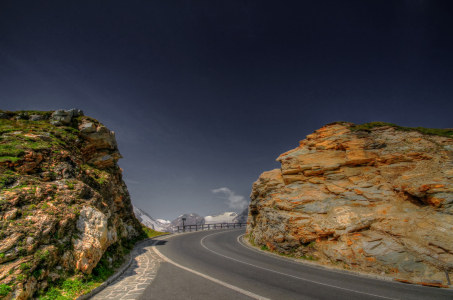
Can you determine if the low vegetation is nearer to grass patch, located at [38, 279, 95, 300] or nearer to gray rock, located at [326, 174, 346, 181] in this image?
gray rock, located at [326, 174, 346, 181]

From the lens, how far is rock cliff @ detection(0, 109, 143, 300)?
608cm

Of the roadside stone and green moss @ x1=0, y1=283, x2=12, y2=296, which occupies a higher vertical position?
green moss @ x1=0, y1=283, x2=12, y2=296

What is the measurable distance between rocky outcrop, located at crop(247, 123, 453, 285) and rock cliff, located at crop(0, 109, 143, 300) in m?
14.1

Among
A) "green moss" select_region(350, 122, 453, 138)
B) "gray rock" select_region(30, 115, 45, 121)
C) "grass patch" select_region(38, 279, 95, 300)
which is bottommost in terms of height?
"grass patch" select_region(38, 279, 95, 300)

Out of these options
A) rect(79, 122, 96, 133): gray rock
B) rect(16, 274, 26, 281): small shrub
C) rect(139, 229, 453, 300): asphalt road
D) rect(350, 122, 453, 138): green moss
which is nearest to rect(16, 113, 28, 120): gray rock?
rect(79, 122, 96, 133): gray rock

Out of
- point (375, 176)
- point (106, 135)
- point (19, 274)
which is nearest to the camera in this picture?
point (19, 274)

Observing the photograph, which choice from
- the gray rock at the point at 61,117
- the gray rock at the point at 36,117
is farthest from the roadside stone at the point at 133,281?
the gray rock at the point at 36,117

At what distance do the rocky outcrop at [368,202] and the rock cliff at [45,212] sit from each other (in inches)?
556

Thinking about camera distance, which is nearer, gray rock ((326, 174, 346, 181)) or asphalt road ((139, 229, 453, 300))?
asphalt road ((139, 229, 453, 300))

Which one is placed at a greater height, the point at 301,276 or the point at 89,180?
the point at 89,180

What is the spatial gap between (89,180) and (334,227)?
726 inches

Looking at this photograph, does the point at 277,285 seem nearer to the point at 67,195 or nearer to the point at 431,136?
the point at 67,195

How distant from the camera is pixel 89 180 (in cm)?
1306

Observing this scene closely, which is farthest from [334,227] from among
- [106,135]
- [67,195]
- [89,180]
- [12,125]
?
[12,125]
